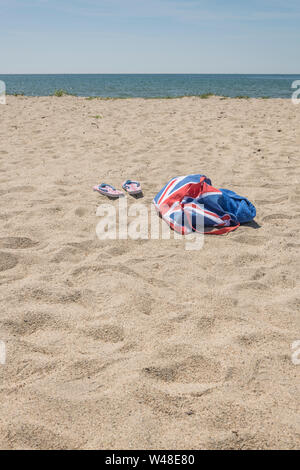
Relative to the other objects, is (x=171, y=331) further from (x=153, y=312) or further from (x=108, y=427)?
(x=108, y=427)

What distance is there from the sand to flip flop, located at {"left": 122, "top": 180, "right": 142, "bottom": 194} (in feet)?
0.60

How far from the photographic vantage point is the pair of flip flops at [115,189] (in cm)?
378

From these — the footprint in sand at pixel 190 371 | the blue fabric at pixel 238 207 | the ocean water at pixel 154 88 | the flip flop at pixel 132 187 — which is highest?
the ocean water at pixel 154 88

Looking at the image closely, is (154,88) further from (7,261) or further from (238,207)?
(7,261)

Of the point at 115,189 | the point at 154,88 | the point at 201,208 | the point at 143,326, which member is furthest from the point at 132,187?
the point at 154,88

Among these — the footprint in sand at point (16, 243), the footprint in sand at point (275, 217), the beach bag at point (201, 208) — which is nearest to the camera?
the footprint in sand at point (16, 243)

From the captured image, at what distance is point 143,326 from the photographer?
198 cm

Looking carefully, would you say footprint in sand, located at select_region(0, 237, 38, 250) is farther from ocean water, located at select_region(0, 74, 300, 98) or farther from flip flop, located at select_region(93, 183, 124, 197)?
ocean water, located at select_region(0, 74, 300, 98)

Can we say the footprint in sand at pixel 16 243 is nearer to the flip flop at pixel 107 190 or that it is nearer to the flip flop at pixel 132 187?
the flip flop at pixel 107 190

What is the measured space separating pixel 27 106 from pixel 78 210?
7965 millimetres

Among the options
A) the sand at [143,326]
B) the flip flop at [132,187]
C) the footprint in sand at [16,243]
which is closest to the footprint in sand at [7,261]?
the sand at [143,326]

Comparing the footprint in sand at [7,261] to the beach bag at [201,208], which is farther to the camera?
the beach bag at [201,208]

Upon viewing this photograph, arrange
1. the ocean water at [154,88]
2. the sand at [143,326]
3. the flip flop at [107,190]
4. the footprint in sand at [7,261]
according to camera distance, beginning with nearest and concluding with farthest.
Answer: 1. the sand at [143,326]
2. the footprint in sand at [7,261]
3. the flip flop at [107,190]
4. the ocean water at [154,88]

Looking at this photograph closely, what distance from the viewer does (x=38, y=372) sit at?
5.52ft
